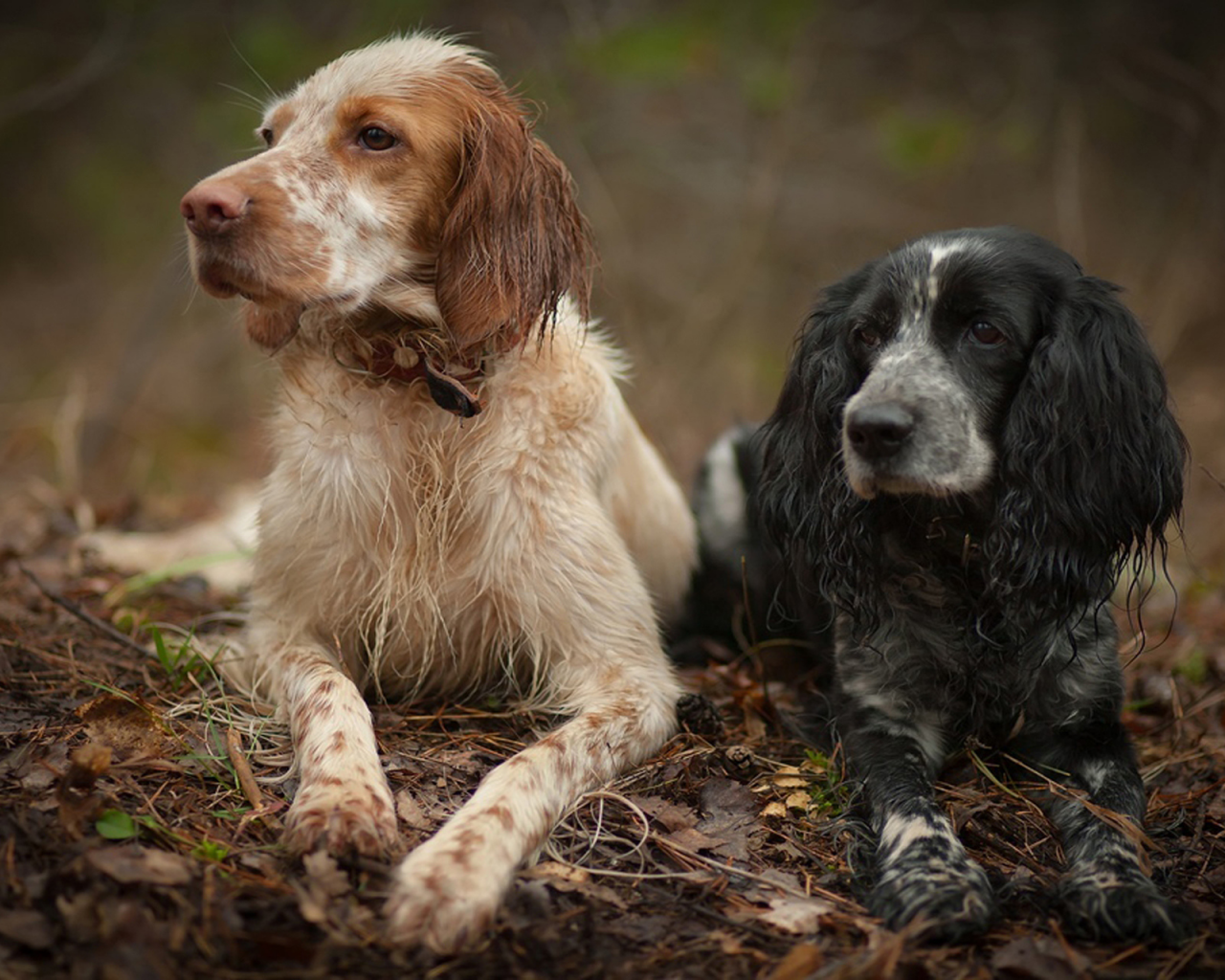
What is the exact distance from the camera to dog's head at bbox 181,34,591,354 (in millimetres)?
2590

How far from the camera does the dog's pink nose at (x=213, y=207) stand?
98.0 inches

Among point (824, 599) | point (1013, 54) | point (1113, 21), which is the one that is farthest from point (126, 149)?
point (824, 599)

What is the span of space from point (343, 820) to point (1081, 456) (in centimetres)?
179

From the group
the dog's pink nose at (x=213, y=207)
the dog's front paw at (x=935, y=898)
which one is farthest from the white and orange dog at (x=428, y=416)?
the dog's front paw at (x=935, y=898)

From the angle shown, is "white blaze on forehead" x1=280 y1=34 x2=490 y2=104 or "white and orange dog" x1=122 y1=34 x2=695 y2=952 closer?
"white and orange dog" x1=122 y1=34 x2=695 y2=952

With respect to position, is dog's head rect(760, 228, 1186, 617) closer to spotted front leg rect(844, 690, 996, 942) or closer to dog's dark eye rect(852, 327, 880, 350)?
dog's dark eye rect(852, 327, 880, 350)

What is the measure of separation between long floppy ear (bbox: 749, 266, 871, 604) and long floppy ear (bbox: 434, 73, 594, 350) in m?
0.69

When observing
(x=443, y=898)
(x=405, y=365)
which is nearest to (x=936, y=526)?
(x=405, y=365)

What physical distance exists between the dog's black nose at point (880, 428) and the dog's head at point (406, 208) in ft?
2.75

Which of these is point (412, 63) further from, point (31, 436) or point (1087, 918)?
point (31, 436)

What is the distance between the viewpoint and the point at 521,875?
2180 mm

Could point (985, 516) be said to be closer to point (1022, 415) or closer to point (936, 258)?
point (1022, 415)

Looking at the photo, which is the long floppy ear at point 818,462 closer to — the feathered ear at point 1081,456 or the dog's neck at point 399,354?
the feathered ear at point 1081,456

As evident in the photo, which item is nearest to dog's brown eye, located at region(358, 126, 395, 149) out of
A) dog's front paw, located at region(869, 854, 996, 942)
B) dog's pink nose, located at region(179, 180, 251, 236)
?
dog's pink nose, located at region(179, 180, 251, 236)
